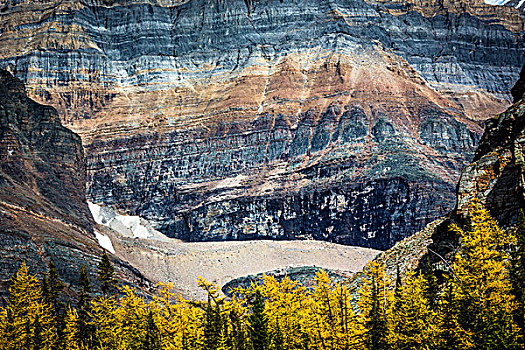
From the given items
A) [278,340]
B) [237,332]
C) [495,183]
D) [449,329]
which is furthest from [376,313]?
[495,183]

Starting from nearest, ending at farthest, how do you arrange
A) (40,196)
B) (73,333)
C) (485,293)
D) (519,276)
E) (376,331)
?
1. (485,293)
2. (519,276)
3. (376,331)
4. (73,333)
5. (40,196)

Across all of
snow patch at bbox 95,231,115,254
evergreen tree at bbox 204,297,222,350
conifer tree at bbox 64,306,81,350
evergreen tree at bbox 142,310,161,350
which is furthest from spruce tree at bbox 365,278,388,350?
snow patch at bbox 95,231,115,254

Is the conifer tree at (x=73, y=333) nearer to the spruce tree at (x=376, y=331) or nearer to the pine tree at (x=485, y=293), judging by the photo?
the spruce tree at (x=376, y=331)

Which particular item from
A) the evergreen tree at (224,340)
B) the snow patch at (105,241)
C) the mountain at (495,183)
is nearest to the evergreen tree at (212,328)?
the evergreen tree at (224,340)

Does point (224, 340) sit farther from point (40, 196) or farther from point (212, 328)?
point (40, 196)

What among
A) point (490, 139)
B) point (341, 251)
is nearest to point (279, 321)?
point (490, 139)

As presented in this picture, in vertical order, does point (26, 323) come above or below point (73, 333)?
above

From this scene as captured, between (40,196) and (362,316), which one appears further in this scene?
(40,196)
